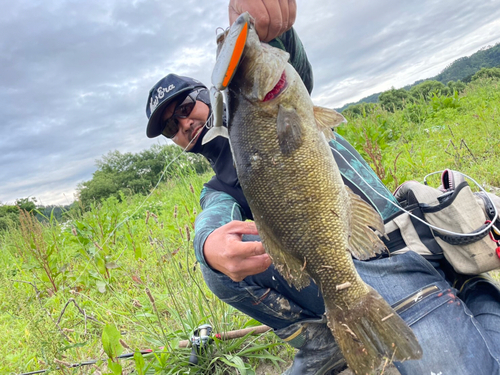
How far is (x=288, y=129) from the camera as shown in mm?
1284

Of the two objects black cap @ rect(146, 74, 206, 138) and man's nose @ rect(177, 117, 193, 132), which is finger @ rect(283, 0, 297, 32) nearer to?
black cap @ rect(146, 74, 206, 138)

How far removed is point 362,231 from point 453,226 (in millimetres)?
561

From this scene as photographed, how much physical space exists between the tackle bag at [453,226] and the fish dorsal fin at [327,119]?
60 cm

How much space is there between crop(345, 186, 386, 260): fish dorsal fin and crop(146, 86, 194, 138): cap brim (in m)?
1.52

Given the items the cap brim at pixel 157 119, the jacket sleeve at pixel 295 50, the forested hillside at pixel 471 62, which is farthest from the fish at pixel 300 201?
the forested hillside at pixel 471 62

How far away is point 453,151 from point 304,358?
4256 mm

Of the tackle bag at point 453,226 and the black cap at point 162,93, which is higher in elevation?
the black cap at point 162,93

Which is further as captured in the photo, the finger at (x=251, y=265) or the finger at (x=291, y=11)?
the finger at (x=291, y=11)

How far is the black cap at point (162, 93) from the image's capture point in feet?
7.61

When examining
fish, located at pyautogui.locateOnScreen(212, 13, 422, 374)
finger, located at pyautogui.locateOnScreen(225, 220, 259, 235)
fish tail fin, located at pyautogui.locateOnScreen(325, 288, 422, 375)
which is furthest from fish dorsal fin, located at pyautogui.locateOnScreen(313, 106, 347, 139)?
fish tail fin, located at pyautogui.locateOnScreen(325, 288, 422, 375)

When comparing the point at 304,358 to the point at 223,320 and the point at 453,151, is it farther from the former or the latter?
the point at 453,151

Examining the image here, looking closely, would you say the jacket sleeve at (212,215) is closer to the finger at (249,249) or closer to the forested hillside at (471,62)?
the finger at (249,249)

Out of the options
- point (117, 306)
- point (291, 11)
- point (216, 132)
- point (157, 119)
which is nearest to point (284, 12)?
point (291, 11)

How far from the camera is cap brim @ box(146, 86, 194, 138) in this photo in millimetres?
2311
